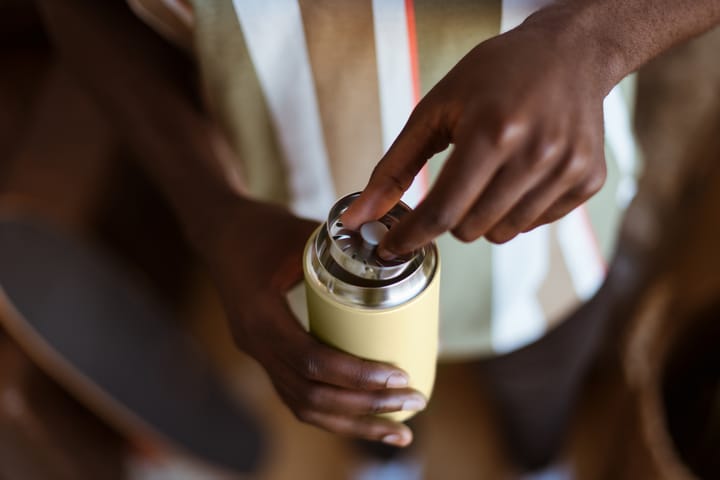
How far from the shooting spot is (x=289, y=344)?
0.44 meters

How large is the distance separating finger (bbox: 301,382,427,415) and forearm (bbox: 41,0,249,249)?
0.22 m

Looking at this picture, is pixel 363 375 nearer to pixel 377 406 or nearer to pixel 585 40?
pixel 377 406

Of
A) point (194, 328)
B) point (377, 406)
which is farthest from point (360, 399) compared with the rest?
point (194, 328)

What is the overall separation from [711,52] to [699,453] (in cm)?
48

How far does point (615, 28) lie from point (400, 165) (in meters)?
0.13

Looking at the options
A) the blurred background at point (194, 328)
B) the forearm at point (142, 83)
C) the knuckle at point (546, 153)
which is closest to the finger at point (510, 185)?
the knuckle at point (546, 153)

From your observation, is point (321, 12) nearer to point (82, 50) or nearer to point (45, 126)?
point (82, 50)

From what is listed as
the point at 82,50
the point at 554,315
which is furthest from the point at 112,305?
the point at 554,315

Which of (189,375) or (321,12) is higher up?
(321,12)

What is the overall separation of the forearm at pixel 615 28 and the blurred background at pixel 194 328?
21.6 inches

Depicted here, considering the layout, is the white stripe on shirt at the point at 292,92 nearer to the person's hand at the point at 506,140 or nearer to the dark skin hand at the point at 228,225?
the dark skin hand at the point at 228,225

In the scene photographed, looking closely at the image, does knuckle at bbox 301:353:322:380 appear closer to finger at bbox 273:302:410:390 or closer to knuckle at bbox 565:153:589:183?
finger at bbox 273:302:410:390

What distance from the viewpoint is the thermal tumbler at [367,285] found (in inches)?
15.2

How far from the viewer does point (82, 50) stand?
2.05ft
